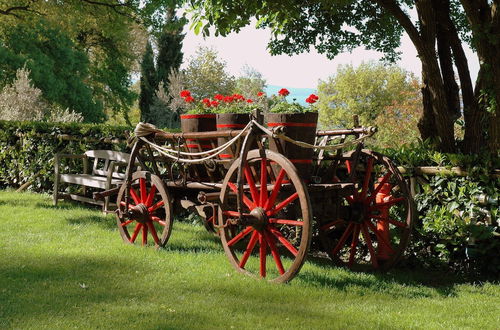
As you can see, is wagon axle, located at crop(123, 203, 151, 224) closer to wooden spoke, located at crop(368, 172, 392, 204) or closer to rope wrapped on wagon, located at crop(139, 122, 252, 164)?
rope wrapped on wagon, located at crop(139, 122, 252, 164)

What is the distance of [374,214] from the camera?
609 centimetres

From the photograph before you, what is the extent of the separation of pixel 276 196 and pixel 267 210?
149 millimetres

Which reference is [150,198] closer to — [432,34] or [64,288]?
[64,288]

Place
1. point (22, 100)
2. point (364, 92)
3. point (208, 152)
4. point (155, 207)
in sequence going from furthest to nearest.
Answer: point (364, 92) → point (22, 100) → point (155, 207) → point (208, 152)

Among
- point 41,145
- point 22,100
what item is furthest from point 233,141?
point 22,100

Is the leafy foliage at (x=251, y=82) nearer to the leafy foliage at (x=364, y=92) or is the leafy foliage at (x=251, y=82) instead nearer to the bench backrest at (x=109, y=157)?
the leafy foliage at (x=364, y=92)

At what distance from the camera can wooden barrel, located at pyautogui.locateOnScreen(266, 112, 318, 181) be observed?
5465 mm

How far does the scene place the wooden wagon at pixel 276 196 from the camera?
5.16 m

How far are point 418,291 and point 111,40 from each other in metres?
31.4

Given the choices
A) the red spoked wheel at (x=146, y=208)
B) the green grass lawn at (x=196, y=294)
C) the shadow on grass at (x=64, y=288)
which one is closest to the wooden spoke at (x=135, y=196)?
the red spoked wheel at (x=146, y=208)

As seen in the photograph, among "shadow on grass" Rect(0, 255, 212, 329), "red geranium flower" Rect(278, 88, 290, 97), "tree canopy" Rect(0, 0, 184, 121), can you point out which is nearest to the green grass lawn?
"shadow on grass" Rect(0, 255, 212, 329)

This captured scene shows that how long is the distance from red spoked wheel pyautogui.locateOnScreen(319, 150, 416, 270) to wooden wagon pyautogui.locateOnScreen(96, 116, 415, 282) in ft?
0.03

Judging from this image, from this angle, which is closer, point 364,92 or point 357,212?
point 357,212

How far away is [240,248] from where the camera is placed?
6875mm
